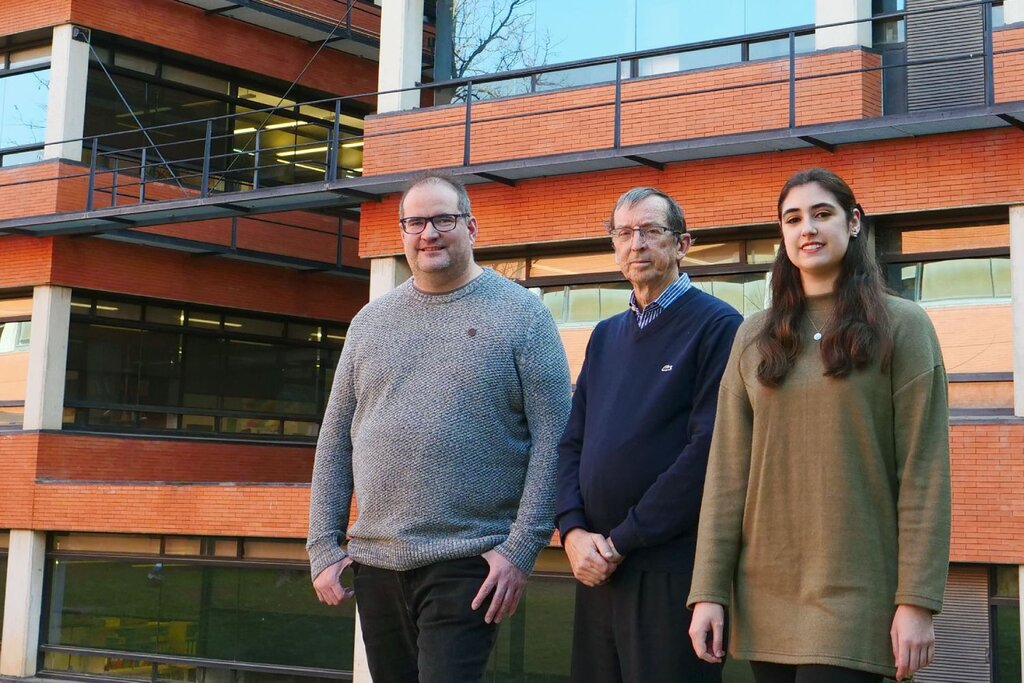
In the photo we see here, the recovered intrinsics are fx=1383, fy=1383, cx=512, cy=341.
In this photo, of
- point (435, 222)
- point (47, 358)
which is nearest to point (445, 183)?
point (435, 222)

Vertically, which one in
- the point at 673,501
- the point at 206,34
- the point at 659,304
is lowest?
the point at 673,501

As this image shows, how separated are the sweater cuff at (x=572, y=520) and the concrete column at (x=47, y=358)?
14649mm

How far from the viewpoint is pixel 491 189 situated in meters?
14.3

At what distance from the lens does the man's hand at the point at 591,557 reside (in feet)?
12.9

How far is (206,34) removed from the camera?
1897cm

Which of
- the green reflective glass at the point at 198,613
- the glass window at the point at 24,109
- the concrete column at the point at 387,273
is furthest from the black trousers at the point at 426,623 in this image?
the glass window at the point at 24,109

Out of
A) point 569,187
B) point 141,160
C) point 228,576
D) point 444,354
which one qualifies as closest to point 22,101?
point 141,160

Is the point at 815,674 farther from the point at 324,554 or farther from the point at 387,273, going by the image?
the point at 387,273

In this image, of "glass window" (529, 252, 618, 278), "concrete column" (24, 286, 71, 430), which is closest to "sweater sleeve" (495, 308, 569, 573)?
"glass window" (529, 252, 618, 278)

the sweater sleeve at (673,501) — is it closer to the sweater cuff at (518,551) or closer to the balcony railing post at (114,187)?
the sweater cuff at (518,551)

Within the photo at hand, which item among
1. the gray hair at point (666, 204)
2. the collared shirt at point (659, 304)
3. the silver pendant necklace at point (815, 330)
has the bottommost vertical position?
the silver pendant necklace at point (815, 330)

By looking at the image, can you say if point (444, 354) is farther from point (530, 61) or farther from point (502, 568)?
point (530, 61)

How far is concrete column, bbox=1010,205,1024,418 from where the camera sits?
37.2 feet

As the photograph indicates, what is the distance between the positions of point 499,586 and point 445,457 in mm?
421
